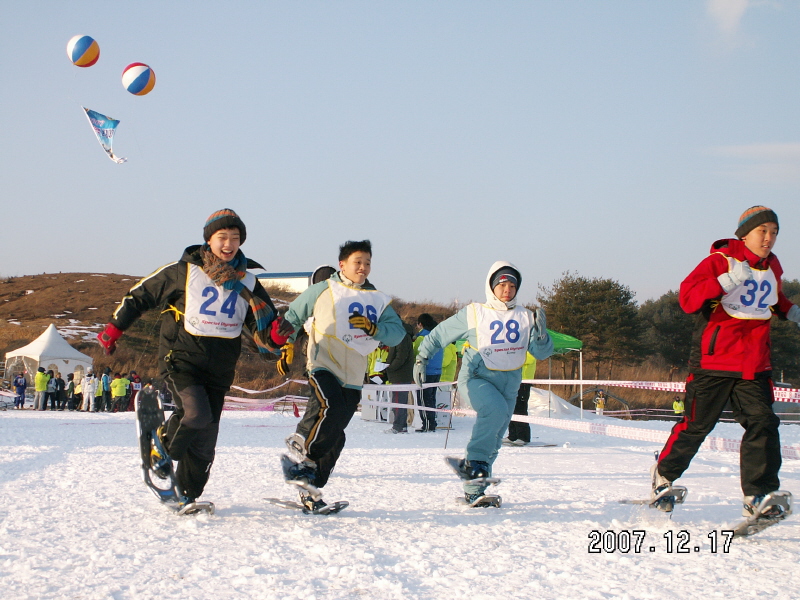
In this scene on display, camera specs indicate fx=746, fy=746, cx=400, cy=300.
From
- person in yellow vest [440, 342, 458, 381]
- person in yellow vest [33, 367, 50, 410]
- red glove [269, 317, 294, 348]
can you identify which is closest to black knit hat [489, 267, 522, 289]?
red glove [269, 317, 294, 348]

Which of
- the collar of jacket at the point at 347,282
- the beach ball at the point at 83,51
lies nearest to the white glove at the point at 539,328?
the collar of jacket at the point at 347,282

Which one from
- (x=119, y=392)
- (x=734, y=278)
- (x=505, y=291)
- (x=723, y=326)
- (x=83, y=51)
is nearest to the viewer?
(x=734, y=278)

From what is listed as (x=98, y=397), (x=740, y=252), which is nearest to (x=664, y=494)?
(x=740, y=252)

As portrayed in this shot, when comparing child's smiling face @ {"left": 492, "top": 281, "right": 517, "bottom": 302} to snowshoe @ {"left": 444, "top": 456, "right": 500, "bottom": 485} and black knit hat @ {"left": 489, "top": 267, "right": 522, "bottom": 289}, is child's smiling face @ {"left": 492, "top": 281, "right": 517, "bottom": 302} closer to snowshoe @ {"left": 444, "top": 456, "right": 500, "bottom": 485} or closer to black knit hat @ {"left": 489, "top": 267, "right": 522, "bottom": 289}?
black knit hat @ {"left": 489, "top": 267, "right": 522, "bottom": 289}

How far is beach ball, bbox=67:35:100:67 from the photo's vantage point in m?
15.5

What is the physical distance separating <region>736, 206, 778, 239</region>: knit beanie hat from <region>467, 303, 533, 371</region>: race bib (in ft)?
5.76

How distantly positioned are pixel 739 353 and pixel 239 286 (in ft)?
10.3

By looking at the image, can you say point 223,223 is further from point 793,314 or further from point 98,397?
point 98,397

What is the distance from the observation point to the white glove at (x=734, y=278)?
4.49m

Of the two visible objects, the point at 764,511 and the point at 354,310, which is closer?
the point at 764,511

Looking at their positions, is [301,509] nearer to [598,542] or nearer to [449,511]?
[449,511]

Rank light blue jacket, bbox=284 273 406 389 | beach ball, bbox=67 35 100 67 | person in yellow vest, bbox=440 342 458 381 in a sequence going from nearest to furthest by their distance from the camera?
light blue jacket, bbox=284 273 406 389 → person in yellow vest, bbox=440 342 458 381 → beach ball, bbox=67 35 100 67

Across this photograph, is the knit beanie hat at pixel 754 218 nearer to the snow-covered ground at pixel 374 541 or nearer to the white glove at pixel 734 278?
the white glove at pixel 734 278

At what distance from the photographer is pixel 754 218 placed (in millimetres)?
4656
